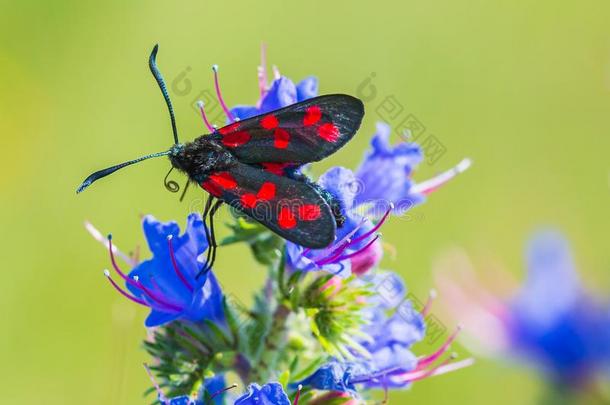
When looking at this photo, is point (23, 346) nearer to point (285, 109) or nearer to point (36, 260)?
point (36, 260)

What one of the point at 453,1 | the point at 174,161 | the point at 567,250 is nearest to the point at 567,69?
the point at 453,1

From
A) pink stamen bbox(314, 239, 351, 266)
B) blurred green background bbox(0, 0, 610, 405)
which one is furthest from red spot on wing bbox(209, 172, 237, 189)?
blurred green background bbox(0, 0, 610, 405)

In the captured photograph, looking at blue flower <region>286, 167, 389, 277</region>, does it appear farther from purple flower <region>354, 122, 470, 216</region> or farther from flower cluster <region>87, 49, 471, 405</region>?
purple flower <region>354, 122, 470, 216</region>

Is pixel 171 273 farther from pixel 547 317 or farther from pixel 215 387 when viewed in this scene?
pixel 547 317

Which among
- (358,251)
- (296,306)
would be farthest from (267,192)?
(296,306)

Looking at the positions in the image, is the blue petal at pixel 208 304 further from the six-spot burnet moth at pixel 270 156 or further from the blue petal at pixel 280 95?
the blue petal at pixel 280 95
